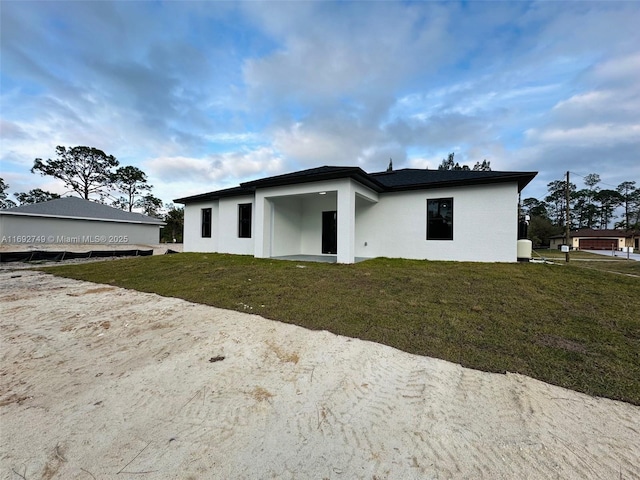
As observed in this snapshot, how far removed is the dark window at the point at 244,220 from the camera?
1220 cm

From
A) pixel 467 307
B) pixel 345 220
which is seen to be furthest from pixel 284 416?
pixel 345 220

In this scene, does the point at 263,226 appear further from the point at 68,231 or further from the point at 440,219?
the point at 68,231

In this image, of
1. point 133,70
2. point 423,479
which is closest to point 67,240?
point 133,70

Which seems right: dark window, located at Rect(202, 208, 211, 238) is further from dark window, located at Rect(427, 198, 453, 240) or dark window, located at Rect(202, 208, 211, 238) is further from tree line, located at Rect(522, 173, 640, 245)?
tree line, located at Rect(522, 173, 640, 245)

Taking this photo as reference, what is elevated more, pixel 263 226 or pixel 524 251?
pixel 263 226

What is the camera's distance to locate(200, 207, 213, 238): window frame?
13.8 metres

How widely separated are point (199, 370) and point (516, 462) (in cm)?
263

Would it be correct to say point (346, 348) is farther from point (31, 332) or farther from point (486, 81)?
point (486, 81)

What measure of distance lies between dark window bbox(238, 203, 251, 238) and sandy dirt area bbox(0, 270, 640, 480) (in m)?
9.07

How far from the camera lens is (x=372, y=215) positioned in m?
11.0

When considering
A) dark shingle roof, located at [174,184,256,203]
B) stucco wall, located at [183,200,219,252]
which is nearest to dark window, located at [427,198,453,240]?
dark shingle roof, located at [174,184,256,203]

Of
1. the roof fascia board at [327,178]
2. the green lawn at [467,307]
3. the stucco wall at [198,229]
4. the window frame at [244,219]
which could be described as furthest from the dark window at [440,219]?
the stucco wall at [198,229]

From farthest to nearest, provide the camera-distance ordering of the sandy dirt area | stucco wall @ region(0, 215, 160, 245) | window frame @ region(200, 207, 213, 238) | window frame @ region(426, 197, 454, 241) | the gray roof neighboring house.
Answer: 1. the gray roof neighboring house
2. stucco wall @ region(0, 215, 160, 245)
3. window frame @ region(200, 207, 213, 238)
4. window frame @ region(426, 197, 454, 241)
5. the sandy dirt area

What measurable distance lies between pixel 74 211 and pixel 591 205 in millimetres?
75500
